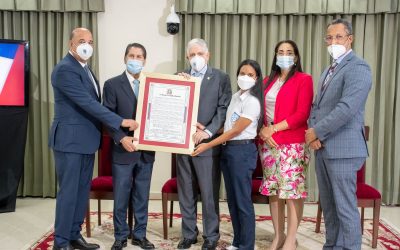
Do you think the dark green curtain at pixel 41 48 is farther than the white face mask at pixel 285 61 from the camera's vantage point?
Yes

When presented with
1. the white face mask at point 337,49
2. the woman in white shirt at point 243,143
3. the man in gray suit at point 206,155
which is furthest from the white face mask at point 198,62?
the white face mask at point 337,49

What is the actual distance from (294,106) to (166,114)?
0.88 m

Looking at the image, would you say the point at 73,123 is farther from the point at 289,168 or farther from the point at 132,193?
the point at 289,168

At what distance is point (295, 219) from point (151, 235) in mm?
1220

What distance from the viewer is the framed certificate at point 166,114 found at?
301 cm

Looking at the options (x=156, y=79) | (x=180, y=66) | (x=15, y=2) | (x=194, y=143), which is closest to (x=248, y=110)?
(x=194, y=143)

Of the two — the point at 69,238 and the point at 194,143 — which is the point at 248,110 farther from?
the point at 69,238

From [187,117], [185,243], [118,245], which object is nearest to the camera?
[187,117]

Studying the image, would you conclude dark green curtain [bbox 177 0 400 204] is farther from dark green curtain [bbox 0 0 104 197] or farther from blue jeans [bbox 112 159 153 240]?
blue jeans [bbox 112 159 153 240]

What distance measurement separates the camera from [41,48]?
4680mm

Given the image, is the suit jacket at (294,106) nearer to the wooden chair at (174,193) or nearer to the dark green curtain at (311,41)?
the wooden chair at (174,193)

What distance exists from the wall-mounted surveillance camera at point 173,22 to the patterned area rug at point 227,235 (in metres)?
1.94

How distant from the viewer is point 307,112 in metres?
2.89

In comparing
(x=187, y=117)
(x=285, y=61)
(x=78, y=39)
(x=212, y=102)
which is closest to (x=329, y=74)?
(x=285, y=61)
